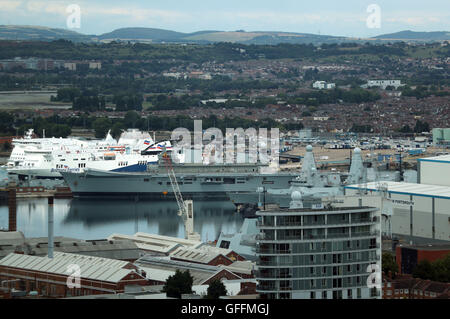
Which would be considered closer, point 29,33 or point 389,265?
point 389,265

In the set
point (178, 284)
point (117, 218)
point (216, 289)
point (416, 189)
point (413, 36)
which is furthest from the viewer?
point (413, 36)

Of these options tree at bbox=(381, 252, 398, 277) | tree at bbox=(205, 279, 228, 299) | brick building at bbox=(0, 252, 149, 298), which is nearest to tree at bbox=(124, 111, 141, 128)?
tree at bbox=(381, 252, 398, 277)

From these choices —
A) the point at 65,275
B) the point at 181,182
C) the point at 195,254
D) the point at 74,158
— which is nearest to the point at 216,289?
the point at 65,275

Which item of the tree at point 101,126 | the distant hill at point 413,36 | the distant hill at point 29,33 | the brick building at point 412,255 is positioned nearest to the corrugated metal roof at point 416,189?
the brick building at point 412,255

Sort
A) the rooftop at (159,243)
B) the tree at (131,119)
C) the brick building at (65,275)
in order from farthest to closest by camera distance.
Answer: the tree at (131,119) < the rooftop at (159,243) < the brick building at (65,275)

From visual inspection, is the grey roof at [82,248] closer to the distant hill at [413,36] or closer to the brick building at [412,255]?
the brick building at [412,255]

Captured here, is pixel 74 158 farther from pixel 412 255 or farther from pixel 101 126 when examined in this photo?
pixel 412 255
